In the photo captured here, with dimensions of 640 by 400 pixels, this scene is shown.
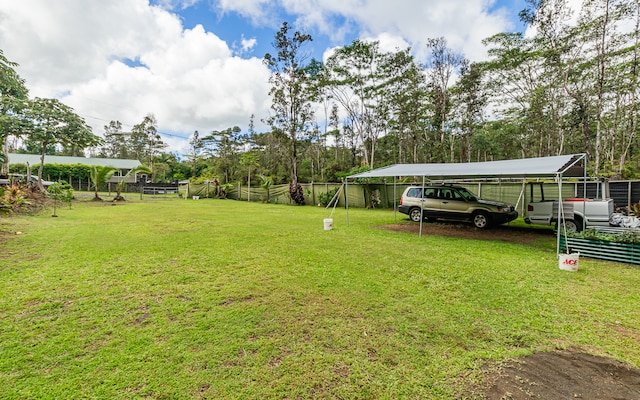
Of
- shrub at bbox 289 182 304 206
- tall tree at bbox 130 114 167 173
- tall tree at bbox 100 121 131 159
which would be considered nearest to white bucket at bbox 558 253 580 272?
shrub at bbox 289 182 304 206

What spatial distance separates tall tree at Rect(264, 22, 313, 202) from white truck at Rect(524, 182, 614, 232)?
13113 mm

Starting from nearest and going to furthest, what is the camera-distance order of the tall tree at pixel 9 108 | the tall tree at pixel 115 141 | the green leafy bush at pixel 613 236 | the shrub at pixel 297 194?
the green leafy bush at pixel 613 236 → the tall tree at pixel 9 108 → the shrub at pixel 297 194 → the tall tree at pixel 115 141

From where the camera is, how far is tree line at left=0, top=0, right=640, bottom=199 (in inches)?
543

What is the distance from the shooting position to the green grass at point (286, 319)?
1853 millimetres

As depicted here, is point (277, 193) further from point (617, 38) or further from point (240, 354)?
point (617, 38)

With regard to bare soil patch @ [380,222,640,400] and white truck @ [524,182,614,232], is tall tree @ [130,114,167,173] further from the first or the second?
bare soil patch @ [380,222,640,400]

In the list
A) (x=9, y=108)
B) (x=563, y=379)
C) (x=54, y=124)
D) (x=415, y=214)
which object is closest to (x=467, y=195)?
(x=415, y=214)

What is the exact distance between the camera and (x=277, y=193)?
64.3 ft

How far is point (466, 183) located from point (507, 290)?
10223mm

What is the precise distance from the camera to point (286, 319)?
2.72 metres

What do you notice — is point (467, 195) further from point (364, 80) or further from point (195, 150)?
point (195, 150)

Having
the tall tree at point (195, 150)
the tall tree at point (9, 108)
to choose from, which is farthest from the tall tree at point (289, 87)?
the tall tree at point (195, 150)

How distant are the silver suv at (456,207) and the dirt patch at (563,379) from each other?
19.4ft

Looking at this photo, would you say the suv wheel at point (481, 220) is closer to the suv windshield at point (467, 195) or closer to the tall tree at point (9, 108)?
the suv windshield at point (467, 195)
